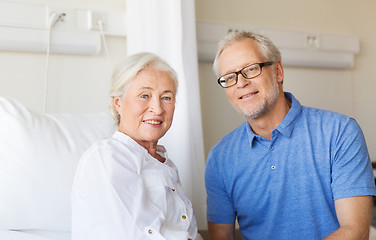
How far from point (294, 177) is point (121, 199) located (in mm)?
729

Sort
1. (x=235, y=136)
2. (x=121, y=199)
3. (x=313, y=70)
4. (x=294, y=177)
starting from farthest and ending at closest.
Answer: (x=313, y=70) < (x=235, y=136) < (x=294, y=177) < (x=121, y=199)

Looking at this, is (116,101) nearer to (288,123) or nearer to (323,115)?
(288,123)

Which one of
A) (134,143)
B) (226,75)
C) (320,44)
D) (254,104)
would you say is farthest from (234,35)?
(320,44)

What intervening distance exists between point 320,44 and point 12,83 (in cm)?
190

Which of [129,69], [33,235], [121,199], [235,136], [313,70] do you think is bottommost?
[33,235]

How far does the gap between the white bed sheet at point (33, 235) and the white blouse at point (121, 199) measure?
22cm

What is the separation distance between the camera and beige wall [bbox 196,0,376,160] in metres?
2.22

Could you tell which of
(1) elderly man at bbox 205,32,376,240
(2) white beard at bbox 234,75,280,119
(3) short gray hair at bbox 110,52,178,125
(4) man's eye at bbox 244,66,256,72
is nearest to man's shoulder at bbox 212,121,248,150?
(1) elderly man at bbox 205,32,376,240

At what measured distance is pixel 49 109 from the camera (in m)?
1.72

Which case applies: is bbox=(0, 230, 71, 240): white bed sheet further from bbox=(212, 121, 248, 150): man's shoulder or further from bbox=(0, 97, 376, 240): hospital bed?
bbox=(212, 121, 248, 150): man's shoulder

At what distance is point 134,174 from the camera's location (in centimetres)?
100

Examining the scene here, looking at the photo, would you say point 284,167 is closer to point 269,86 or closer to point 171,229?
point 269,86

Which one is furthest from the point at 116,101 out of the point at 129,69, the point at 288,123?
the point at 288,123

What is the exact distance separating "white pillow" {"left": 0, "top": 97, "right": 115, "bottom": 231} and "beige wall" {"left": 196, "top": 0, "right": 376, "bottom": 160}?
108cm
